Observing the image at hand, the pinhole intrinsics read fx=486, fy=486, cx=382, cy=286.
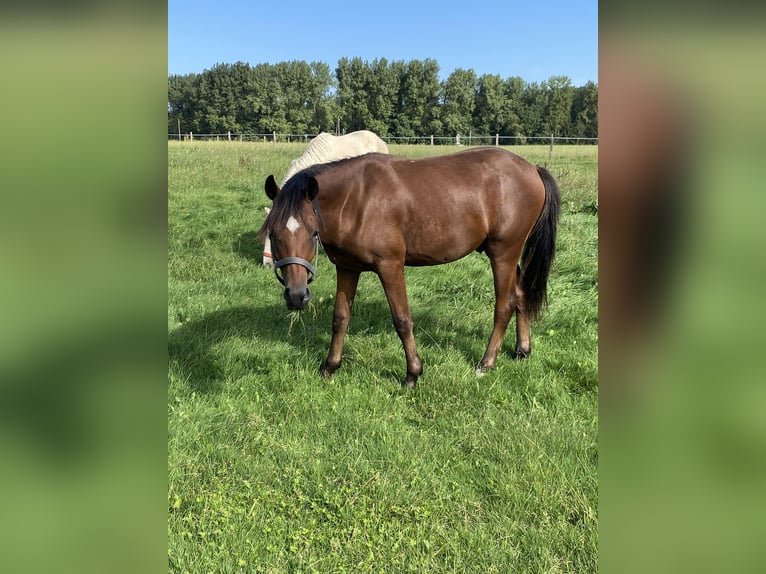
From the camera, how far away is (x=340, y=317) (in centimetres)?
418

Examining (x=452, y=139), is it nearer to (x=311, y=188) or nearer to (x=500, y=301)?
(x=500, y=301)

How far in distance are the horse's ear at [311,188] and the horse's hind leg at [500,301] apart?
173 centimetres

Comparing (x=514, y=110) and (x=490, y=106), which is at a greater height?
(x=490, y=106)

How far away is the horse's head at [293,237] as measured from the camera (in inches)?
124

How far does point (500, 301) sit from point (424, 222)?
3.40ft

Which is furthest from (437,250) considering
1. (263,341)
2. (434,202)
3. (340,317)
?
(263,341)

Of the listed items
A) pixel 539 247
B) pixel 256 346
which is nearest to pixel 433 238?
pixel 539 247

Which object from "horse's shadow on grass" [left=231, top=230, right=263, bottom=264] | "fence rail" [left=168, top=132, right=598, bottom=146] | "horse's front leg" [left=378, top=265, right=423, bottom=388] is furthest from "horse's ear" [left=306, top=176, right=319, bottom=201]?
"fence rail" [left=168, top=132, right=598, bottom=146]

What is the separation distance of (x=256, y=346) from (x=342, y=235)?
1.55 m

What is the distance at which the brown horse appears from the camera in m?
3.66

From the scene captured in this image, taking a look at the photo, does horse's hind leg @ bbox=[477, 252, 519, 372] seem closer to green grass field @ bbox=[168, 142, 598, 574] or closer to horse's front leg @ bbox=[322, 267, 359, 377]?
green grass field @ bbox=[168, 142, 598, 574]
